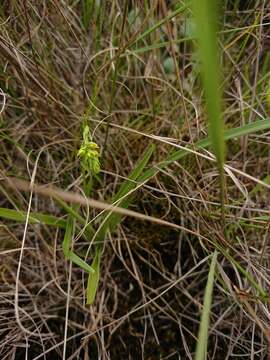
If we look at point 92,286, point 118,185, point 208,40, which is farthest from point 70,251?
point 208,40

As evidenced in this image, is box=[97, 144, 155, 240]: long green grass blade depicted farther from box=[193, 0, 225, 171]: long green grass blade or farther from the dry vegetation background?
box=[193, 0, 225, 171]: long green grass blade

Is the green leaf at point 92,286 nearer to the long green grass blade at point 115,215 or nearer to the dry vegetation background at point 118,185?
the long green grass blade at point 115,215

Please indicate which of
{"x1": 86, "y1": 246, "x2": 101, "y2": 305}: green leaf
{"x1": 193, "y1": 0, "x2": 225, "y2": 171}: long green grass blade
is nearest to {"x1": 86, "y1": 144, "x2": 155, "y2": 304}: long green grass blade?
{"x1": 86, "y1": 246, "x2": 101, "y2": 305}: green leaf

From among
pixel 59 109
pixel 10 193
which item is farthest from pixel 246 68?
pixel 10 193

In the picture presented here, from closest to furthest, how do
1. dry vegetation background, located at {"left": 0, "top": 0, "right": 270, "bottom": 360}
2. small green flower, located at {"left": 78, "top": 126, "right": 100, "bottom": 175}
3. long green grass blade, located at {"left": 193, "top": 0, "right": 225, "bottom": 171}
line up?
1. long green grass blade, located at {"left": 193, "top": 0, "right": 225, "bottom": 171}
2. small green flower, located at {"left": 78, "top": 126, "right": 100, "bottom": 175}
3. dry vegetation background, located at {"left": 0, "top": 0, "right": 270, "bottom": 360}

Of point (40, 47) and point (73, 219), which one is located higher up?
point (40, 47)

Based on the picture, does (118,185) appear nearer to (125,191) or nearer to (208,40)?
(125,191)

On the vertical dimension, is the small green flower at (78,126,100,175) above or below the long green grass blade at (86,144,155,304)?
above

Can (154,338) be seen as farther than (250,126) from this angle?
Yes

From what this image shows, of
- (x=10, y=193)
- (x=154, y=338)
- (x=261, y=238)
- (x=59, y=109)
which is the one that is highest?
(x=59, y=109)

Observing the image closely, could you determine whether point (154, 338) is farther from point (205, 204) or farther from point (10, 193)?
point (10, 193)
